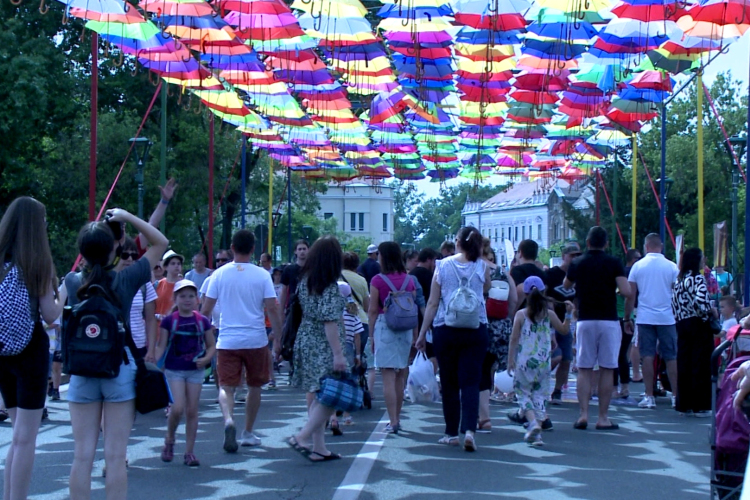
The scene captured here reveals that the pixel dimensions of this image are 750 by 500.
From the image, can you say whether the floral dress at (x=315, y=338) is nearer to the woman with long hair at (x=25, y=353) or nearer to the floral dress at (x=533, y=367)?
the floral dress at (x=533, y=367)

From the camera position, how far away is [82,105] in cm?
3616

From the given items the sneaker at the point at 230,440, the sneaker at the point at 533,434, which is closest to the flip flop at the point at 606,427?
the sneaker at the point at 533,434

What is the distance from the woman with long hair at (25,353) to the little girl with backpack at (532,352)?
5.09 metres

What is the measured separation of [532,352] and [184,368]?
338 centimetres

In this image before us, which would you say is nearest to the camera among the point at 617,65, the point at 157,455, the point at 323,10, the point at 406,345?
the point at 157,455

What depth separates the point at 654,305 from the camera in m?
11.6

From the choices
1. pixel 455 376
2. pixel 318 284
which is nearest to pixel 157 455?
pixel 318 284

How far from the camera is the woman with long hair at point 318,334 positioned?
7949 mm

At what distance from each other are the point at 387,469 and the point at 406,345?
2275 millimetres

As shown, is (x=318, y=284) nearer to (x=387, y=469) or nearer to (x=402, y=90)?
(x=387, y=469)

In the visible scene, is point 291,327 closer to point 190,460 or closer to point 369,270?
point 190,460

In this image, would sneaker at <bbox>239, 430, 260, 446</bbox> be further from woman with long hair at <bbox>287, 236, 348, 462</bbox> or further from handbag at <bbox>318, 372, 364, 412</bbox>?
handbag at <bbox>318, 372, 364, 412</bbox>

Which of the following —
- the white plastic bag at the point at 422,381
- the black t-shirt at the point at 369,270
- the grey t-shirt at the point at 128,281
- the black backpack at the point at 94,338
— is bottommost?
the white plastic bag at the point at 422,381

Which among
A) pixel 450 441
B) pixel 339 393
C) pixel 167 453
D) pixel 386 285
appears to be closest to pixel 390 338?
pixel 386 285
